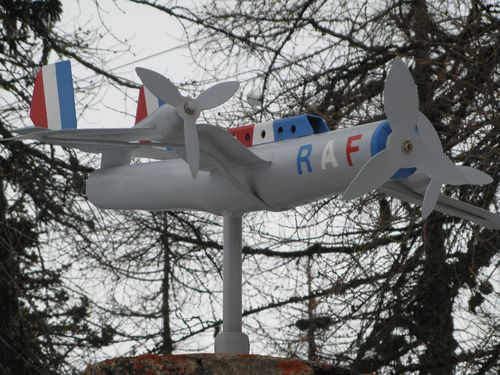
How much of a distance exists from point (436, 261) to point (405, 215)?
26 cm

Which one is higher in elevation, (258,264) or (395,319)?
(258,264)

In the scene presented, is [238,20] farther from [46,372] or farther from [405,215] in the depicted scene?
[46,372]

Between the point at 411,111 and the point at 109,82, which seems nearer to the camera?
the point at 411,111

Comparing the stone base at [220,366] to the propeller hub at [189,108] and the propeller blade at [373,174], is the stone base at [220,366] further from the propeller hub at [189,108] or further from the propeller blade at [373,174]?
the propeller hub at [189,108]

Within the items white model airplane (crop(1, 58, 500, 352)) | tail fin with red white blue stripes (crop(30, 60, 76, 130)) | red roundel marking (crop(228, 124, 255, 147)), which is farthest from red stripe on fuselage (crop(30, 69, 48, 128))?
red roundel marking (crop(228, 124, 255, 147))

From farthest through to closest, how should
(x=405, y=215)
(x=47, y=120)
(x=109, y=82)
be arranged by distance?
(x=109, y=82) < (x=405, y=215) < (x=47, y=120)

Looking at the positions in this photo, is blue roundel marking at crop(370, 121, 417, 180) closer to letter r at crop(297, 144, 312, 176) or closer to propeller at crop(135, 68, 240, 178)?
letter r at crop(297, 144, 312, 176)

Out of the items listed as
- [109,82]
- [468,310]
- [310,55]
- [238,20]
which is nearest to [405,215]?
[468,310]

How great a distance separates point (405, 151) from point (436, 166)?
3.9 inches

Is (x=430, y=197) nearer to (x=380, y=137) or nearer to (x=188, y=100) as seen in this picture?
(x=380, y=137)

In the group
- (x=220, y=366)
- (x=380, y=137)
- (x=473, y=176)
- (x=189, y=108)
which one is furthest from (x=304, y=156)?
(x=220, y=366)

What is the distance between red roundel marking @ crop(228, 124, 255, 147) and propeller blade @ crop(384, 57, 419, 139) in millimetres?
491

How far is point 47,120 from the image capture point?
304 centimetres

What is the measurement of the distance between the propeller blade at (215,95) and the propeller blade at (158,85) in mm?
72
